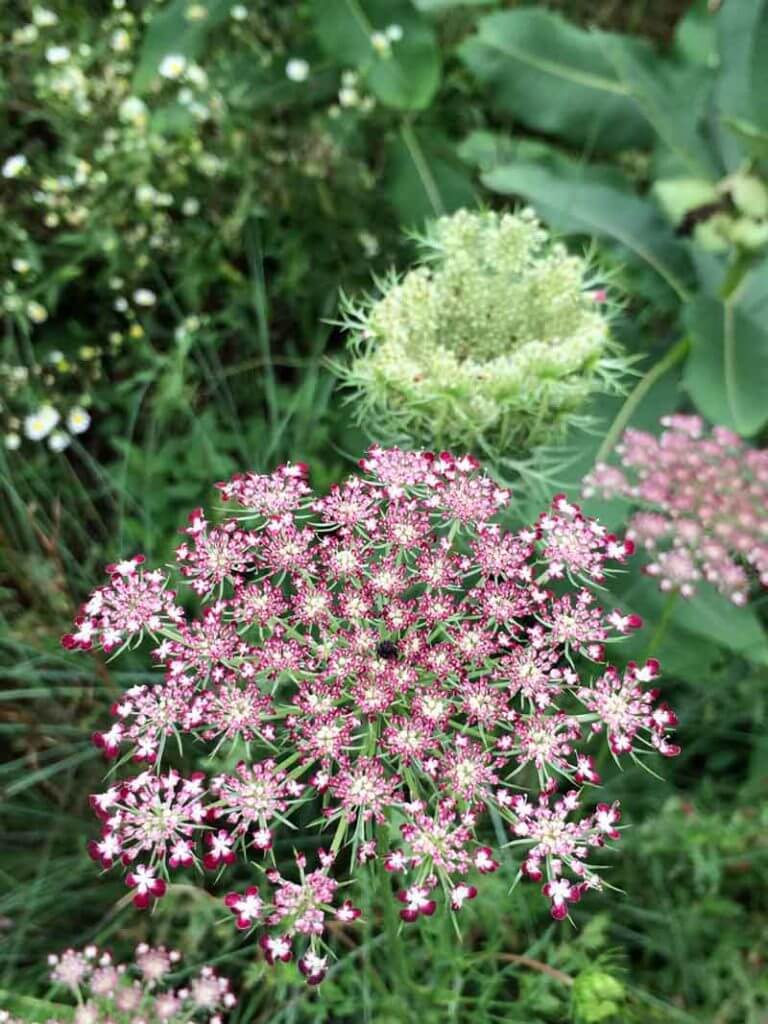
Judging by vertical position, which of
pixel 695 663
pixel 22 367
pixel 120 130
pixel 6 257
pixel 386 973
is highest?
pixel 120 130

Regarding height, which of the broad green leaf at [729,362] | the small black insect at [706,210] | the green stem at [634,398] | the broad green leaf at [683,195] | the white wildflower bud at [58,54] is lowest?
the green stem at [634,398]

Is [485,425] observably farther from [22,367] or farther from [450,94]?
[450,94]

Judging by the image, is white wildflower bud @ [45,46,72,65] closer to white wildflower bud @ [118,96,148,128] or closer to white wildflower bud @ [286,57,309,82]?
white wildflower bud @ [118,96,148,128]

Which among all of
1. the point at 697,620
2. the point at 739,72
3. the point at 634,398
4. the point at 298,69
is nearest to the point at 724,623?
the point at 697,620

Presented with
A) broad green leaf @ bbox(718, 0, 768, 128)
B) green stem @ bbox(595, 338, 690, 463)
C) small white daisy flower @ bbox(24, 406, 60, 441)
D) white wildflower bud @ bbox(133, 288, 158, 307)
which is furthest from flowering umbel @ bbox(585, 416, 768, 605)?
white wildflower bud @ bbox(133, 288, 158, 307)

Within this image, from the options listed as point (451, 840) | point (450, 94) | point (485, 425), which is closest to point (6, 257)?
point (450, 94)

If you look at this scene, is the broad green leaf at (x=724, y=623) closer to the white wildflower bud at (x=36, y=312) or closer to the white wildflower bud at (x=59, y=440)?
the white wildflower bud at (x=59, y=440)

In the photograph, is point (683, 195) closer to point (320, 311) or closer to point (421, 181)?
point (421, 181)

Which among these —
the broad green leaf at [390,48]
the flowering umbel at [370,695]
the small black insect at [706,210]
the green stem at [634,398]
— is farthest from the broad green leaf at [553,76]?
the flowering umbel at [370,695]
